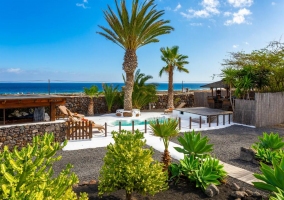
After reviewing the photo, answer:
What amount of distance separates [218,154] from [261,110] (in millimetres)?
7171

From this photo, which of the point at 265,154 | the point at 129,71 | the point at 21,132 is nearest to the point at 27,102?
the point at 21,132

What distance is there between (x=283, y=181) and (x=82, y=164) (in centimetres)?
572

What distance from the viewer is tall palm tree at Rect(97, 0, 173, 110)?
18.2 m

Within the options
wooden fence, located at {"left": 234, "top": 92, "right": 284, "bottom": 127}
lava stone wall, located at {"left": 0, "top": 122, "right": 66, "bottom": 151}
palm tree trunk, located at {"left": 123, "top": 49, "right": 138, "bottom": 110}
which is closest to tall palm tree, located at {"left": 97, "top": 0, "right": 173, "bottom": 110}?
palm tree trunk, located at {"left": 123, "top": 49, "right": 138, "bottom": 110}

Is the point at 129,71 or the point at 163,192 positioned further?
the point at 129,71

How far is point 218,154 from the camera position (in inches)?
345

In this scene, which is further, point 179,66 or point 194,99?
point 194,99

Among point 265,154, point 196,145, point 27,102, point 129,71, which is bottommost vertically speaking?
point 265,154

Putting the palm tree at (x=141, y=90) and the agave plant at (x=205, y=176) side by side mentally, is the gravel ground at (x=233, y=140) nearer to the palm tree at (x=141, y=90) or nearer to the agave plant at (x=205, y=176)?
the agave plant at (x=205, y=176)

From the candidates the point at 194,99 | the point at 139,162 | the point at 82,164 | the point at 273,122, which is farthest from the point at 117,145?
the point at 194,99

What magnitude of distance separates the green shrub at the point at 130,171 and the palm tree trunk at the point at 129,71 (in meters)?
14.7

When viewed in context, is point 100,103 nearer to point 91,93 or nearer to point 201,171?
point 91,93

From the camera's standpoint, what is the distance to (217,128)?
1398 cm

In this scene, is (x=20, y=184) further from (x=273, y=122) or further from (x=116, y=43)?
(x=116, y=43)
